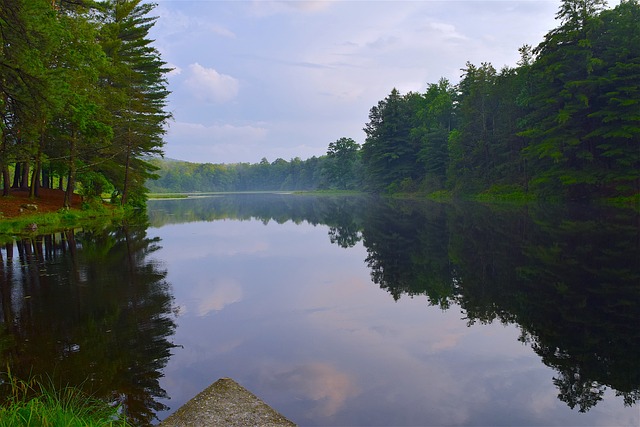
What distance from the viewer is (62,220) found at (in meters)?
25.2

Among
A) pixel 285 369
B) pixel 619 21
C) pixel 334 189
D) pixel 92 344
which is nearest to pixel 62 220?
pixel 92 344

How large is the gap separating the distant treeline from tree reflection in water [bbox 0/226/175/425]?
35705mm

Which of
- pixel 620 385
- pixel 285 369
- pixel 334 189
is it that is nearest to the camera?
pixel 620 385

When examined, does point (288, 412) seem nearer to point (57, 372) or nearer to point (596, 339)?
point (57, 372)

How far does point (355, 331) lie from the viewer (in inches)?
300

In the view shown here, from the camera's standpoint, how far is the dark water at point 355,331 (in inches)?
200

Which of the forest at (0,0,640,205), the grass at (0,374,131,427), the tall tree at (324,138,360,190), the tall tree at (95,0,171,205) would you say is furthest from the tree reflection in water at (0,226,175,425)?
the tall tree at (324,138,360,190)

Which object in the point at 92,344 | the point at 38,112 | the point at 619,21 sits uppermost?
the point at 619,21

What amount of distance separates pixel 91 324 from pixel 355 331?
4922mm

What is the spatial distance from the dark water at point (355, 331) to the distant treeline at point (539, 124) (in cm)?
2343

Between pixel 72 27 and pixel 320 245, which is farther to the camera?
pixel 72 27

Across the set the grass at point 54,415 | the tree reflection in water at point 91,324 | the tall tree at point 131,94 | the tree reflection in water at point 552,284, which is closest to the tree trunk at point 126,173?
the tall tree at point 131,94

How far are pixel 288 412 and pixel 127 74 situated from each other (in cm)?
3298

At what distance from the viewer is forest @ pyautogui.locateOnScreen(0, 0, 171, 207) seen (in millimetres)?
13812
